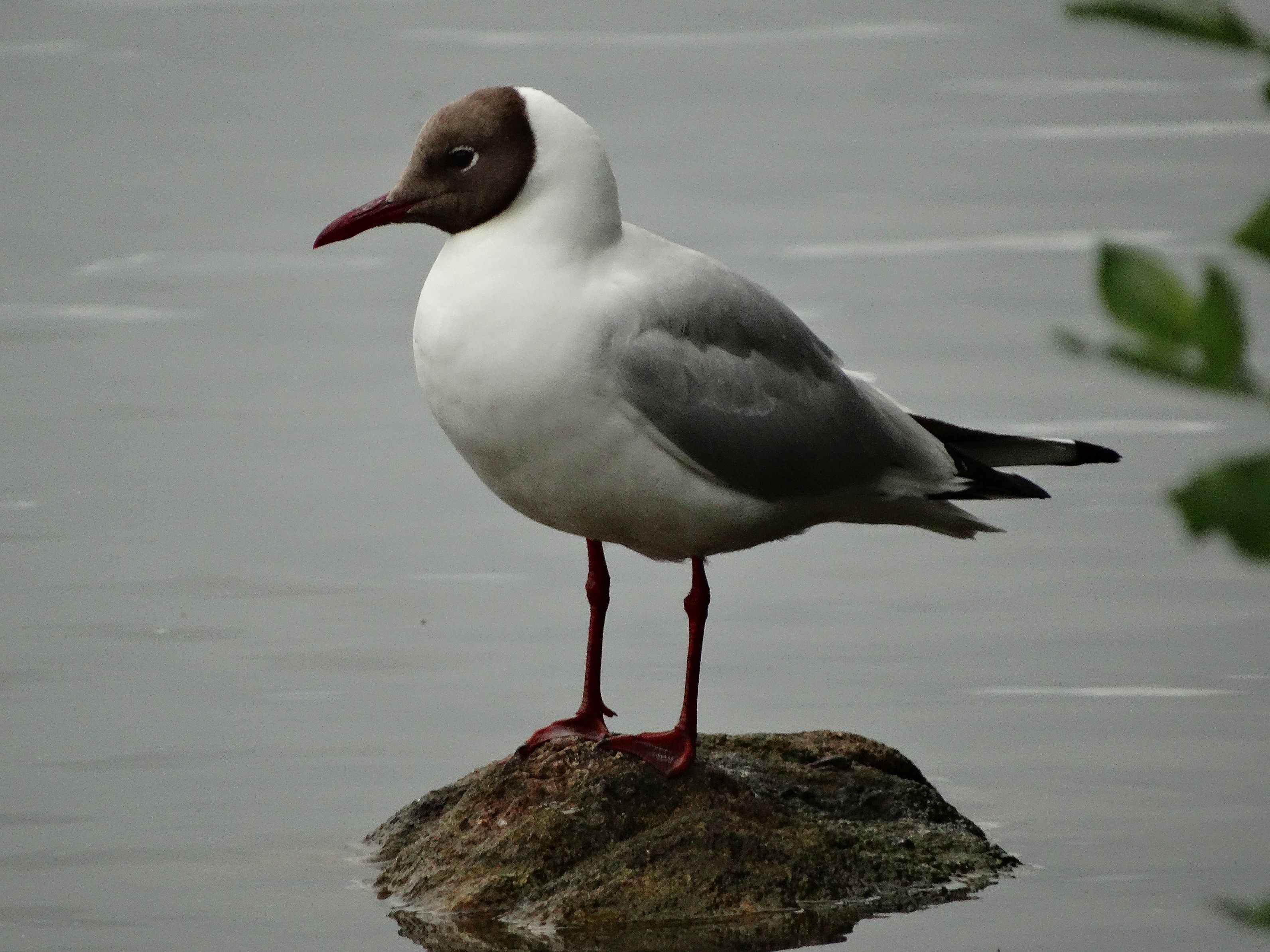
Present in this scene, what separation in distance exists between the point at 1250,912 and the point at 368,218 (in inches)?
190

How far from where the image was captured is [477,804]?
5520 mm

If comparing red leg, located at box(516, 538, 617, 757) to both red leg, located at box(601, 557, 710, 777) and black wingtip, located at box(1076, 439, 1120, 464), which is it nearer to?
red leg, located at box(601, 557, 710, 777)

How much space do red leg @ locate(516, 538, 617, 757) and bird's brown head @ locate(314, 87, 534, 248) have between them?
107cm

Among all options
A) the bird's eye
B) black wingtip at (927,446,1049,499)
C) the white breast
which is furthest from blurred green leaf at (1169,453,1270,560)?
black wingtip at (927,446,1049,499)

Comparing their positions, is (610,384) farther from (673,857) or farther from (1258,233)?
(1258,233)

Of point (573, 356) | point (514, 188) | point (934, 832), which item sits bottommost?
point (934, 832)

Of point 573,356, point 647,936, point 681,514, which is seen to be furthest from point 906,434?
point 647,936

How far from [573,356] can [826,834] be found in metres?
1.52

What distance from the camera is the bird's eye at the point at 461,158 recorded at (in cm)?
541

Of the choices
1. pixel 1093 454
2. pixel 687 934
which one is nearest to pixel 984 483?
pixel 1093 454

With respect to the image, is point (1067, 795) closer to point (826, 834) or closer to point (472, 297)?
point (826, 834)

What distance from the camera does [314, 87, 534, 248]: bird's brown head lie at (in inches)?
211

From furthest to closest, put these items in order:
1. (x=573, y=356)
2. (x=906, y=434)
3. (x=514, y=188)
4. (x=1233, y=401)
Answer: (x=906, y=434)
(x=514, y=188)
(x=573, y=356)
(x=1233, y=401)

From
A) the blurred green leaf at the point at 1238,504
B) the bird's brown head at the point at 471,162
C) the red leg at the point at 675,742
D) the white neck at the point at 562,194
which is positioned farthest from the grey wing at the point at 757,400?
the blurred green leaf at the point at 1238,504
